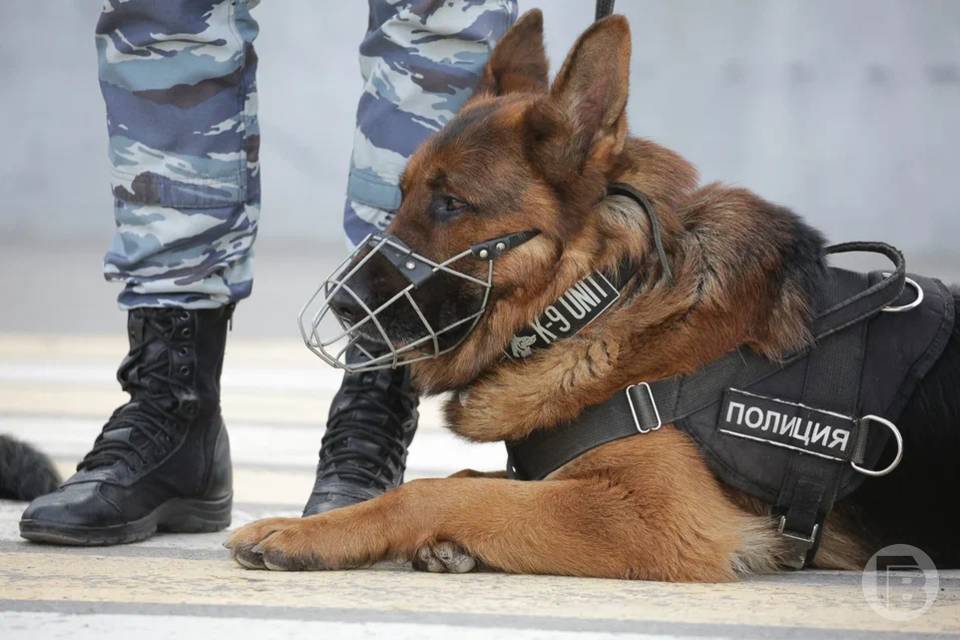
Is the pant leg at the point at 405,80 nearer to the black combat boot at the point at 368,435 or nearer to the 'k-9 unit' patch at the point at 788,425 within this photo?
the black combat boot at the point at 368,435

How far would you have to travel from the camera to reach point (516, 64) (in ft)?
9.11

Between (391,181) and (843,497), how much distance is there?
3.81 feet

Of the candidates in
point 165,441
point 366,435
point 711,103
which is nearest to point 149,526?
point 165,441

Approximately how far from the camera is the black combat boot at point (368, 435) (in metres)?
2.74

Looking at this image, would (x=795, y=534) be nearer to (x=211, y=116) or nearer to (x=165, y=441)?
(x=165, y=441)

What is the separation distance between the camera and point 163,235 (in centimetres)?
274

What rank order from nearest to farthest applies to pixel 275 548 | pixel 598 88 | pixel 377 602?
pixel 377 602 → pixel 275 548 → pixel 598 88

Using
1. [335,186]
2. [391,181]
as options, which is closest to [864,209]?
[335,186]

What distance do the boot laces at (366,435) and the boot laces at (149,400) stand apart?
1.10 feet

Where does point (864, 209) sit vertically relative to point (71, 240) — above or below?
above

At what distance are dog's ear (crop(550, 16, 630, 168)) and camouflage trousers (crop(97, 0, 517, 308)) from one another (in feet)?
1.51

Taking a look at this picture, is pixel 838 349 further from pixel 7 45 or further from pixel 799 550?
pixel 7 45

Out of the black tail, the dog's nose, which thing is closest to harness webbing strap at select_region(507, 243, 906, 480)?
the dog's nose

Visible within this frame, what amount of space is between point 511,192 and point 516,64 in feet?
1.53
